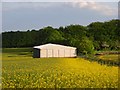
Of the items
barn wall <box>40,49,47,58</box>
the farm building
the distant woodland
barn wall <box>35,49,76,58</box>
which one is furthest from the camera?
the distant woodland

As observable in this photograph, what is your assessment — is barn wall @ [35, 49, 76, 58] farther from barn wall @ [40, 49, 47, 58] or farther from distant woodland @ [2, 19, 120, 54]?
distant woodland @ [2, 19, 120, 54]

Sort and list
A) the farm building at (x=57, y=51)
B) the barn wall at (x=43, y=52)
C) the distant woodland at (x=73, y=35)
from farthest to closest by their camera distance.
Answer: the distant woodland at (x=73, y=35) → the farm building at (x=57, y=51) → the barn wall at (x=43, y=52)

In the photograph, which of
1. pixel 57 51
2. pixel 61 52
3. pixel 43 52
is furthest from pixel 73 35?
pixel 43 52

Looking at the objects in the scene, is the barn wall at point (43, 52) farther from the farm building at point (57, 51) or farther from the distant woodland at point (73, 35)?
the distant woodland at point (73, 35)

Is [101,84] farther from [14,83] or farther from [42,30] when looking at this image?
[42,30]

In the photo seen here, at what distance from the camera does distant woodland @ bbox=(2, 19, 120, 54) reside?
349ft

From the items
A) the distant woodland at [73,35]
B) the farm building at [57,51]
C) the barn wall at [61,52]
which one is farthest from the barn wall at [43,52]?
the distant woodland at [73,35]

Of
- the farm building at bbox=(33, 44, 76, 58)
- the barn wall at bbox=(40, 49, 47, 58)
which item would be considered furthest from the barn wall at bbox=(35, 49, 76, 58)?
the barn wall at bbox=(40, 49, 47, 58)

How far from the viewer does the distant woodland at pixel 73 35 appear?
106 m

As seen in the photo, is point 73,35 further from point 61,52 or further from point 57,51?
point 57,51

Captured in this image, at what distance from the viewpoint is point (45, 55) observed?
232 ft

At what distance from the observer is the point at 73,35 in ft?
367

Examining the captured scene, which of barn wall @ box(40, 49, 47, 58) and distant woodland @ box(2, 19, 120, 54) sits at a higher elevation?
distant woodland @ box(2, 19, 120, 54)

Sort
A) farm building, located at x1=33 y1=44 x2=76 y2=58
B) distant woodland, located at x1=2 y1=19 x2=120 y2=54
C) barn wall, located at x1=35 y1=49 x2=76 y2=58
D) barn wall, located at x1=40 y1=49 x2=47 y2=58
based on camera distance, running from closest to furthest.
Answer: barn wall, located at x1=40 y1=49 x2=47 y2=58, farm building, located at x1=33 y1=44 x2=76 y2=58, barn wall, located at x1=35 y1=49 x2=76 y2=58, distant woodland, located at x1=2 y1=19 x2=120 y2=54
